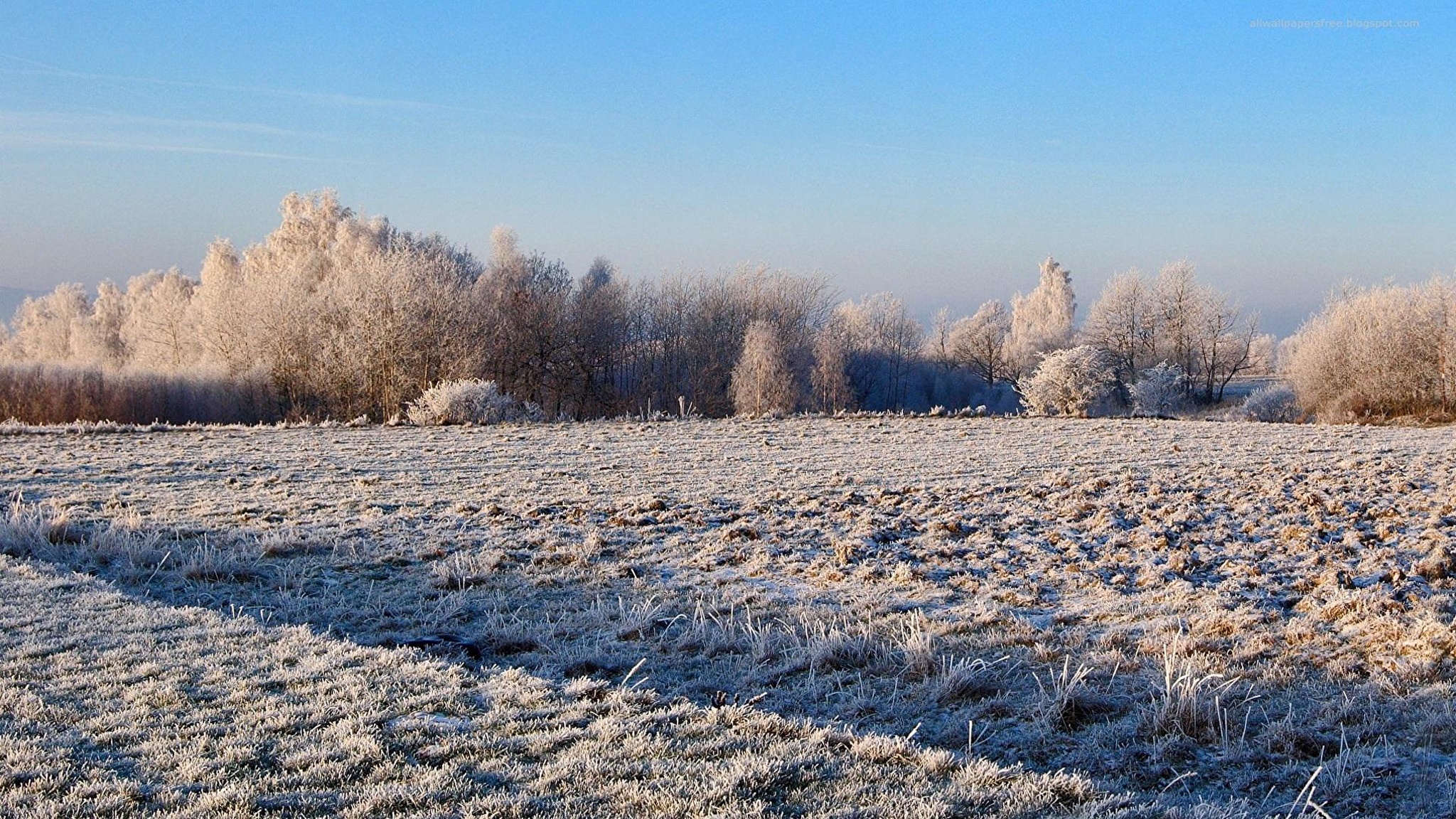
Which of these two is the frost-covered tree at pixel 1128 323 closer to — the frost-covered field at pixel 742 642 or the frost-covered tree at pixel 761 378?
the frost-covered tree at pixel 761 378

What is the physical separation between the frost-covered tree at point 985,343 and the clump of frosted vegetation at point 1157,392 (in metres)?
18.0

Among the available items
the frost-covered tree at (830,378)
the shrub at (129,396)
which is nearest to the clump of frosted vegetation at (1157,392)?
the frost-covered tree at (830,378)

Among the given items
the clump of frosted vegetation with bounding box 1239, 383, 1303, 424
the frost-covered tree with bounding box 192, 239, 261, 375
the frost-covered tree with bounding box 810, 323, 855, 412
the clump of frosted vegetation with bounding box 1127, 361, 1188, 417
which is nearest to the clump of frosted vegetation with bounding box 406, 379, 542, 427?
the frost-covered tree with bounding box 192, 239, 261, 375

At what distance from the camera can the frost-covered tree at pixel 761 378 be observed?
166 feet

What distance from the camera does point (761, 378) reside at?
167ft

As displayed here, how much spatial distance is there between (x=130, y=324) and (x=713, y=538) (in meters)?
60.4

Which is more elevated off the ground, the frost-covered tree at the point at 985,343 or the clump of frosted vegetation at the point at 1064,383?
the frost-covered tree at the point at 985,343

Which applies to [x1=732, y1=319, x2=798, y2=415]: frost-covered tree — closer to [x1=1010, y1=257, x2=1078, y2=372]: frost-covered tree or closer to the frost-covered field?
[x1=1010, y1=257, x2=1078, y2=372]: frost-covered tree

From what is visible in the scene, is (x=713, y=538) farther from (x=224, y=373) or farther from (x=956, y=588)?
(x=224, y=373)

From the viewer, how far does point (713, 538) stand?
11.2 metres

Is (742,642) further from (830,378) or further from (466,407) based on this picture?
(830,378)

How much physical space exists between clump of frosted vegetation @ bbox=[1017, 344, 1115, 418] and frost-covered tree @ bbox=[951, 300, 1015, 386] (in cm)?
2809

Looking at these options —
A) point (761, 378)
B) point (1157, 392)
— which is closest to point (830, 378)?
point (761, 378)

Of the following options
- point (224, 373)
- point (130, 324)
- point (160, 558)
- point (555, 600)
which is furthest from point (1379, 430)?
point (130, 324)
